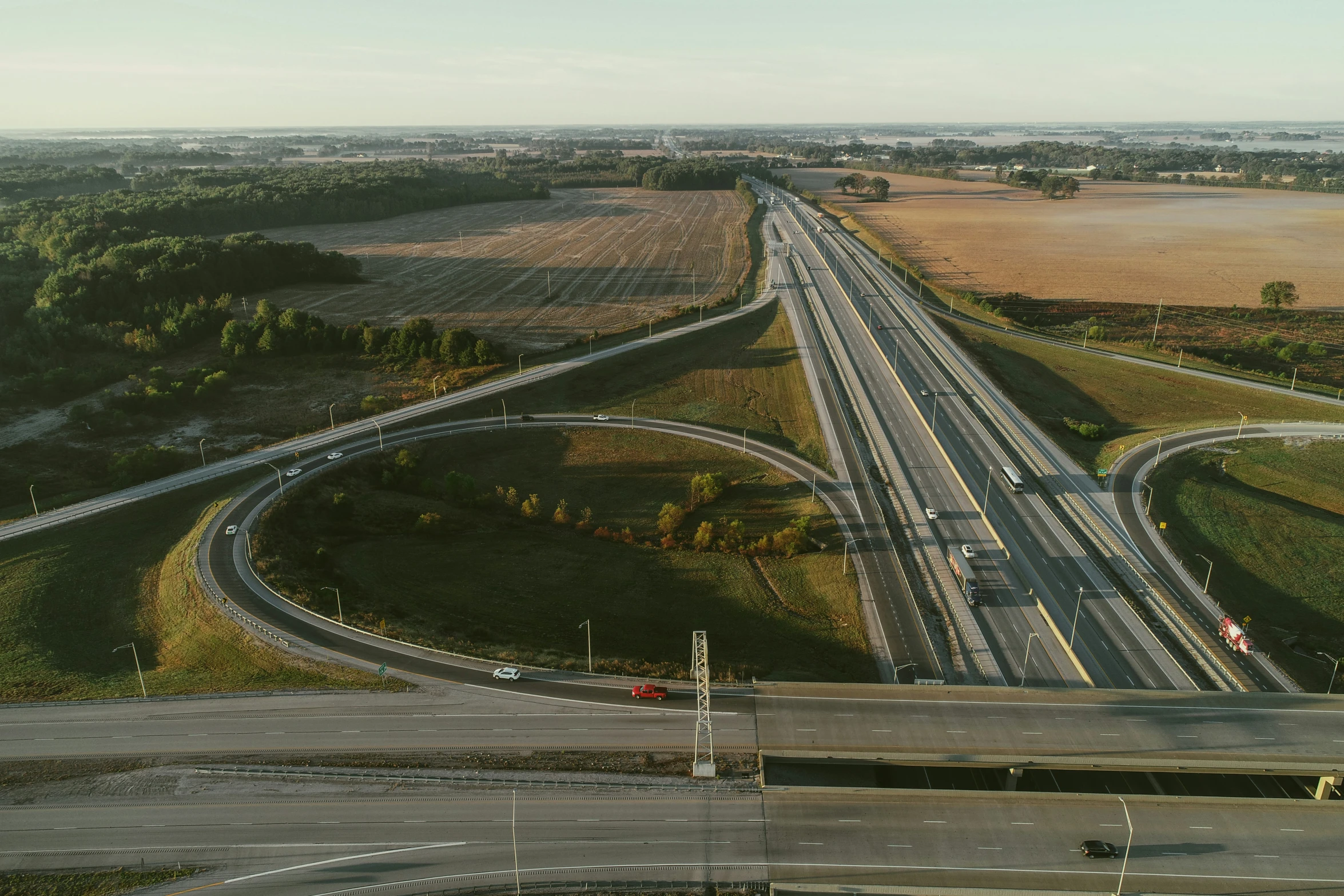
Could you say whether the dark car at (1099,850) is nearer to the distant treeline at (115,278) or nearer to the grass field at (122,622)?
the grass field at (122,622)

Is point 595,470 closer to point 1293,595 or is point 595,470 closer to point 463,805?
point 463,805

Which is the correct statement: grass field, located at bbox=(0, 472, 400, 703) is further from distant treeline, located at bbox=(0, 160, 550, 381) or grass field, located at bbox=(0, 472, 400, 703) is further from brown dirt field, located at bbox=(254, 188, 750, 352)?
brown dirt field, located at bbox=(254, 188, 750, 352)

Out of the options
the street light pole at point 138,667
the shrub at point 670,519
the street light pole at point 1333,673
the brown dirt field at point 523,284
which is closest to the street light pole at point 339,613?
the street light pole at point 138,667

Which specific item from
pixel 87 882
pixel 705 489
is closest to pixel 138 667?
pixel 87 882

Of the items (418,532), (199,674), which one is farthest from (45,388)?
(199,674)

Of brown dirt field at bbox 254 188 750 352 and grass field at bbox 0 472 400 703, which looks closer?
grass field at bbox 0 472 400 703

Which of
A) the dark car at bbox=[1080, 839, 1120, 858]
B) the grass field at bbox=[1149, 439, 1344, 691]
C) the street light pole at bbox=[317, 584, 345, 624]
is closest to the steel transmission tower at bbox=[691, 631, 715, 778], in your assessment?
the dark car at bbox=[1080, 839, 1120, 858]

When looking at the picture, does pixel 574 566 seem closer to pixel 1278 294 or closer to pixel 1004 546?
pixel 1004 546
